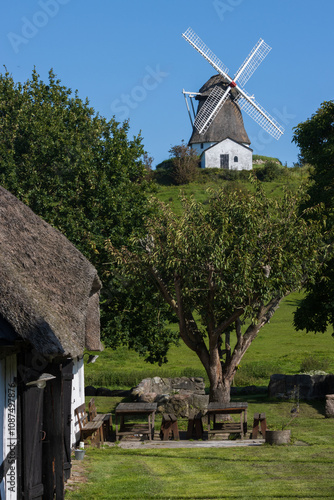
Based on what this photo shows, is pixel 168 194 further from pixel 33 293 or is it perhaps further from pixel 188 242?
pixel 33 293

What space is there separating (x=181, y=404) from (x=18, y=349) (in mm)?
14136

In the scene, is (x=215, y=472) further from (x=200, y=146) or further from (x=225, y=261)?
(x=200, y=146)

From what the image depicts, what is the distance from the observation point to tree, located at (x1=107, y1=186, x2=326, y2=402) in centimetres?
2011

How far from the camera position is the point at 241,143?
9325 cm

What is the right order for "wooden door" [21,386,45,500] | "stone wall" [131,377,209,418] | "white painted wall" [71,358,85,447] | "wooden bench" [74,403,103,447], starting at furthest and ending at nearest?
"stone wall" [131,377,209,418] < "wooden bench" [74,403,103,447] < "white painted wall" [71,358,85,447] < "wooden door" [21,386,45,500]

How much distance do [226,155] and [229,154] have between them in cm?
47

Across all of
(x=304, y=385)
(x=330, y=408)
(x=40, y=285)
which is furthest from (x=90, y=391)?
(x=40, y=285)

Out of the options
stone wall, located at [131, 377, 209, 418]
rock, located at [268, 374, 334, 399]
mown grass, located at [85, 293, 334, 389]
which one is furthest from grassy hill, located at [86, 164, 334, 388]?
rock, located at [268, 374, 334, 399]

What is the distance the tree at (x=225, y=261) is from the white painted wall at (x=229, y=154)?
2719 inches

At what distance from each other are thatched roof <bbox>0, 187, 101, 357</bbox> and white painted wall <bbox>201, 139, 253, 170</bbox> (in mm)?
75715

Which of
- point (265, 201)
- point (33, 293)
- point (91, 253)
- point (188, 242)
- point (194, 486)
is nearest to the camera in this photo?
point (33, 293)

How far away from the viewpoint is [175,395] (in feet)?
75.5

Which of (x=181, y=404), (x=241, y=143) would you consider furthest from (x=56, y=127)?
(x=241, y=143)

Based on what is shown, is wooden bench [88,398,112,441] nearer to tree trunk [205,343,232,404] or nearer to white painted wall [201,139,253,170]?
tree trunk [205,343,232,404]
